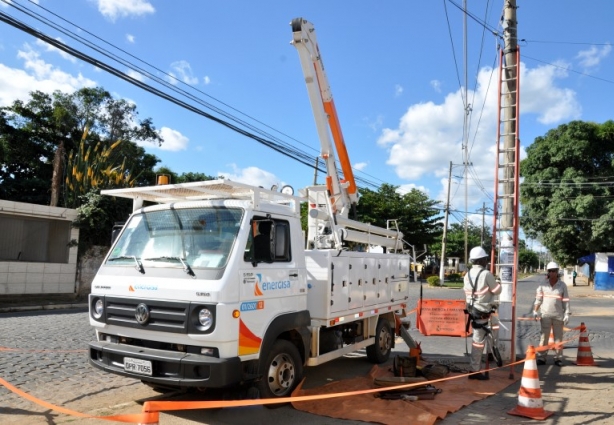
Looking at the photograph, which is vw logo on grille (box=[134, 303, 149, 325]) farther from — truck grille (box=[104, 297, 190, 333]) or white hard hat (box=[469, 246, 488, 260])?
white hard hat (box=[469, 246, 488, 260])

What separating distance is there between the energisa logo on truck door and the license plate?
122cm

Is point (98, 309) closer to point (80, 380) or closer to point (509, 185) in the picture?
point (80, 380)

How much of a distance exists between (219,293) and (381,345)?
4.55 meters

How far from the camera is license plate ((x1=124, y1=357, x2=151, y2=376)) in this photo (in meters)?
4.90

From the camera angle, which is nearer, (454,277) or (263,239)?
(263,239)

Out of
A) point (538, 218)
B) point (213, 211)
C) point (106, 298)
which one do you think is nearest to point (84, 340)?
point (106, 298)

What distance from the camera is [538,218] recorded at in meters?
36.7

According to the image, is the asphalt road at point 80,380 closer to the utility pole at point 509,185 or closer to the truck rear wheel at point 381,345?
the truck rear wheel at point 381,345

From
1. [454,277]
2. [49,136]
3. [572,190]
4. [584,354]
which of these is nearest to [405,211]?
[454,277]

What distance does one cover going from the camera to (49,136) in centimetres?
3117

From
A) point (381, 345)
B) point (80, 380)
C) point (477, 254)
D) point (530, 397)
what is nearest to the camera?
point (530, 397)

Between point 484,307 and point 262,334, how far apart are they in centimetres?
382

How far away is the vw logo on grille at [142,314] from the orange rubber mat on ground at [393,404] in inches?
78.1

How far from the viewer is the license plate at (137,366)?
4898mm
